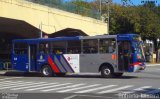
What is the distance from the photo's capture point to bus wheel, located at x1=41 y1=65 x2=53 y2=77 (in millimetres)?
31655

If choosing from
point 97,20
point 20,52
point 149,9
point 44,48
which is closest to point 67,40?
point 44,48

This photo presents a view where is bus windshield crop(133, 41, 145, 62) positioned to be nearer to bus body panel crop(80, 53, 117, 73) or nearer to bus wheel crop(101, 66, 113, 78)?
bus body panel crop(80, 53, 117, 73)

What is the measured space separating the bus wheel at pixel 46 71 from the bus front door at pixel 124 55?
5.74 meters

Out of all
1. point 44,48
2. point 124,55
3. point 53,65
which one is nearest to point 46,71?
point 53,65

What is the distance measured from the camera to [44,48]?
32.0 meters

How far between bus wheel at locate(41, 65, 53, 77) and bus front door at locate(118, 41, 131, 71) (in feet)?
18.8

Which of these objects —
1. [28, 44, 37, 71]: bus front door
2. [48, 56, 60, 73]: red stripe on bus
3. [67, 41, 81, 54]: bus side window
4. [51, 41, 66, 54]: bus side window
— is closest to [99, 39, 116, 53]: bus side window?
[67, 41, 81, 54]: bus side window

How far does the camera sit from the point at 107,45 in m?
28.8

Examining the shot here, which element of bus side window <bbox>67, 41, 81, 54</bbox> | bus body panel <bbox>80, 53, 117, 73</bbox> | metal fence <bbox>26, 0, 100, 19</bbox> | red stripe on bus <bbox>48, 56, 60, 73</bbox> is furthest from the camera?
metal fence <bbox>26, 0, 100, 19</bbox>

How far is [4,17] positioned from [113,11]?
39775 millimetres

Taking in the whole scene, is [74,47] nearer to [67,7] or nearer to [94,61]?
[94,61]

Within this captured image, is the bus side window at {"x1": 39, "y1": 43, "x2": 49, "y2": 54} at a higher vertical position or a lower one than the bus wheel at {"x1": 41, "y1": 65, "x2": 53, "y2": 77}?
higher

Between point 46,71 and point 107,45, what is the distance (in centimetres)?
563

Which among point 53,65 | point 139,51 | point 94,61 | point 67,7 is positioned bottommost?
point 53,65
